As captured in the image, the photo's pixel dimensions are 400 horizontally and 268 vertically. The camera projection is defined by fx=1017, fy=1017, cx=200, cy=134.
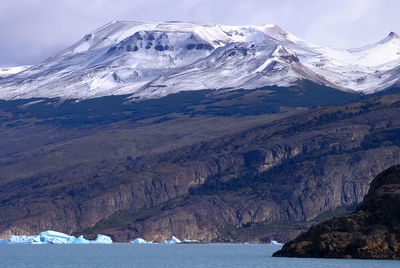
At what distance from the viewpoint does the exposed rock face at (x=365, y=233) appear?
11269 cm

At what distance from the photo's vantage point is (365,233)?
376 feet

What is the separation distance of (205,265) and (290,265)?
11.0 meters

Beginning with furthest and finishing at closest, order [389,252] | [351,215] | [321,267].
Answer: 1. [351,215]
2. [389,252]
3. [321,267]

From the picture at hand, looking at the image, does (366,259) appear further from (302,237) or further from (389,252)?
(302,237)

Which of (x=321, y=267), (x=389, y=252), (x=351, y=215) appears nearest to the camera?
(x=321, y=267)

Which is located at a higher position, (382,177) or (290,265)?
(382,177)

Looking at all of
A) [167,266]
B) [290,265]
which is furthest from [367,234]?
[167,266]

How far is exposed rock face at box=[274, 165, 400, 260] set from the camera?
112688 mm

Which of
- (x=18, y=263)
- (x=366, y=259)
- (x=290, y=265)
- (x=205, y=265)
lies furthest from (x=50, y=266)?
(x=366, y=259)

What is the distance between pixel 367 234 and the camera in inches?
4488

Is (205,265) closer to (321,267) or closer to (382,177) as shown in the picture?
(321,267)

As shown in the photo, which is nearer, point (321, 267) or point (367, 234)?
point (321, 267)

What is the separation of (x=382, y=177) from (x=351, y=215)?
860 centimetres

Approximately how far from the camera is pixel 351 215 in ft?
395
